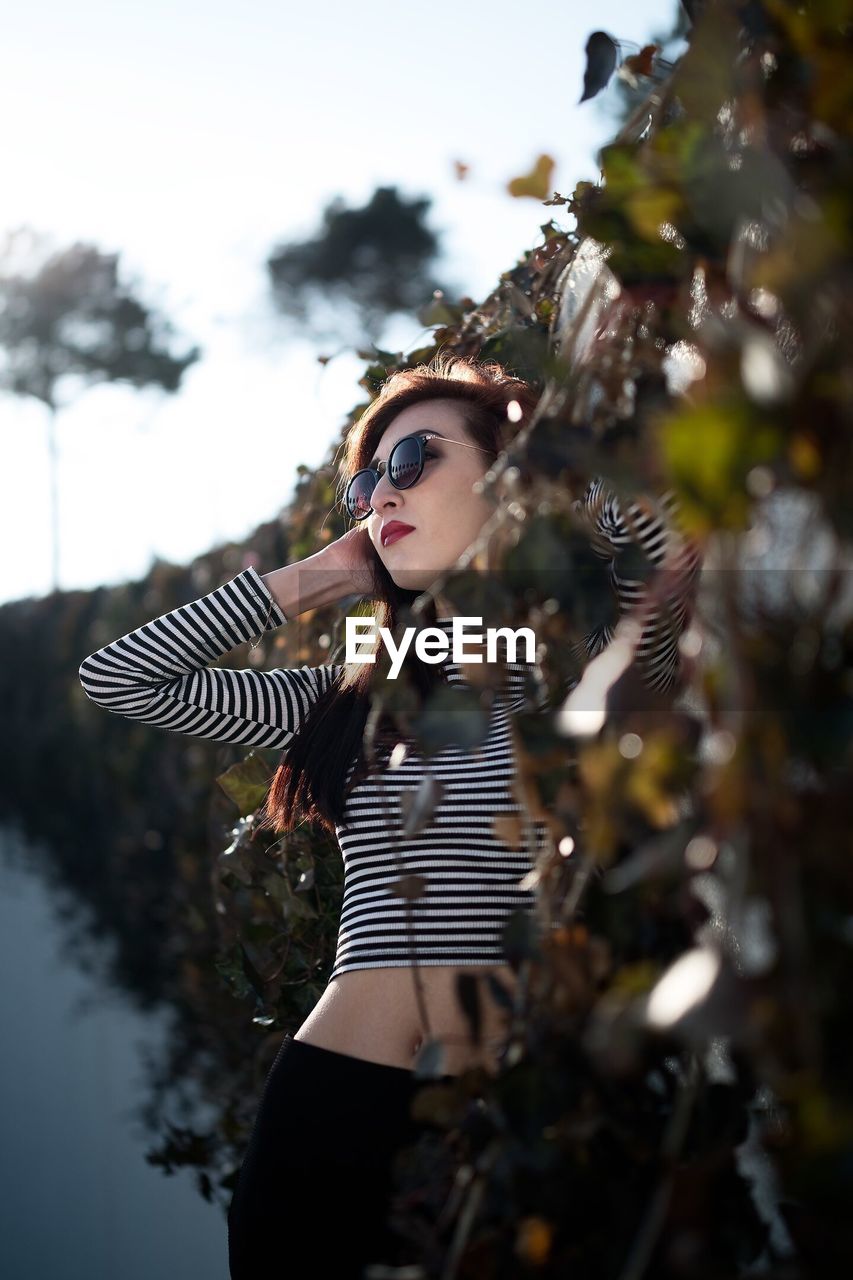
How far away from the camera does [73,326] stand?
2906 centimetres

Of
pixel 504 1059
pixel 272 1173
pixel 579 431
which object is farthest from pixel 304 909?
pixel 579 431

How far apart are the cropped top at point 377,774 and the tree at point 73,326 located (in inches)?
1094

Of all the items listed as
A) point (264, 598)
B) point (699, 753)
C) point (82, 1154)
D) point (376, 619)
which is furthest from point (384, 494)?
point (82, 1154)

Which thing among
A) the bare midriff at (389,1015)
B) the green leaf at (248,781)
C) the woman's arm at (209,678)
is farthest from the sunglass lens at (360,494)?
the bare midriff at (389,1015)

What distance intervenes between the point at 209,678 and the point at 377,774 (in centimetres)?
58

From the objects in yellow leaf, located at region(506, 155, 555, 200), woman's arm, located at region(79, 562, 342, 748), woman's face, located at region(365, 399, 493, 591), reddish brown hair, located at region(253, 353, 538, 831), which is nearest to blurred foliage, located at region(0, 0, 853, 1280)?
yellow leaf, located at region(506, 155, 555, 200)

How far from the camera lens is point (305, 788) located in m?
1.98

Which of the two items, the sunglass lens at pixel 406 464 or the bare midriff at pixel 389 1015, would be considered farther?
the sunglass lens at pixel 406 464

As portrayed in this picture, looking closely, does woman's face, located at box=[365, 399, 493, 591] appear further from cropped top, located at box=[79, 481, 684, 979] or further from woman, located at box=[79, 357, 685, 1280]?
cropped top, located at box=[79, 481, 684, 979]

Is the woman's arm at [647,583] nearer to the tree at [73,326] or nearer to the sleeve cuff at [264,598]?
the sleeve cuff at [264,598]

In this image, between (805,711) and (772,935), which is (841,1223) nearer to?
(772,935)

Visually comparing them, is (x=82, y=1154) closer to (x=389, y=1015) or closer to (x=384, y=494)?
(x=389, y=1015)

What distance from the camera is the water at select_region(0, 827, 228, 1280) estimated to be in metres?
3.34

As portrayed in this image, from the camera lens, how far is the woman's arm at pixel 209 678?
215 cm
